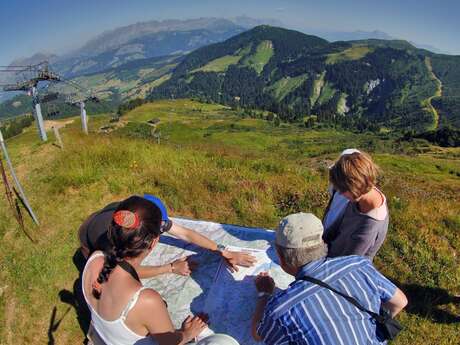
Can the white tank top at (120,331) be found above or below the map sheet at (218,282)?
above

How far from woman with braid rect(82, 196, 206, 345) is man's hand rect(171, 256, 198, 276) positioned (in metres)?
1.69

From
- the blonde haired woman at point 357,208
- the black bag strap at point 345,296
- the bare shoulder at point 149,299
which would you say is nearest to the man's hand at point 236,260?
the blonde haired woman at point 357,208

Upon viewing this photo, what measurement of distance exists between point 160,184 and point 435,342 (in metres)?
6.25

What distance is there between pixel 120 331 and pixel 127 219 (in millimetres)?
1071

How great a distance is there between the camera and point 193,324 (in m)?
3.63

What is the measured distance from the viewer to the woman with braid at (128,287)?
103 inches

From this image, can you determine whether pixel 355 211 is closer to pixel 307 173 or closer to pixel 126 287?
pixel 126 287

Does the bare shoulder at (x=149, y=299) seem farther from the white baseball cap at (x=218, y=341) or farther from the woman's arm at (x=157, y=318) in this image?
the white baseball cap at (x=218, y=341)

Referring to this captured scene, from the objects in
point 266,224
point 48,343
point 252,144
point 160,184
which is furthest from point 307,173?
point 252,144

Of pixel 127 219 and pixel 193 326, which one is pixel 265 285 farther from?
pixel 127 219

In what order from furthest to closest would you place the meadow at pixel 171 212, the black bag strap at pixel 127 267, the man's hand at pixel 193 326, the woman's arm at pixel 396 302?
the meadow at pixel 171 212
the man's hand at pixel 193 326
the woman's arm at pixel 396 302
the black bag strap at pixel 127 267

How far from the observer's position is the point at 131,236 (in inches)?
103

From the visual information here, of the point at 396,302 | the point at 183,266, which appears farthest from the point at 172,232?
the point at 396,302

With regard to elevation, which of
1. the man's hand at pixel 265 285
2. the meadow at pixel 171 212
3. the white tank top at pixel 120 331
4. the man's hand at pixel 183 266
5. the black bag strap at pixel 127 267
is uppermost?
the black bag strap at pixel 127 267
